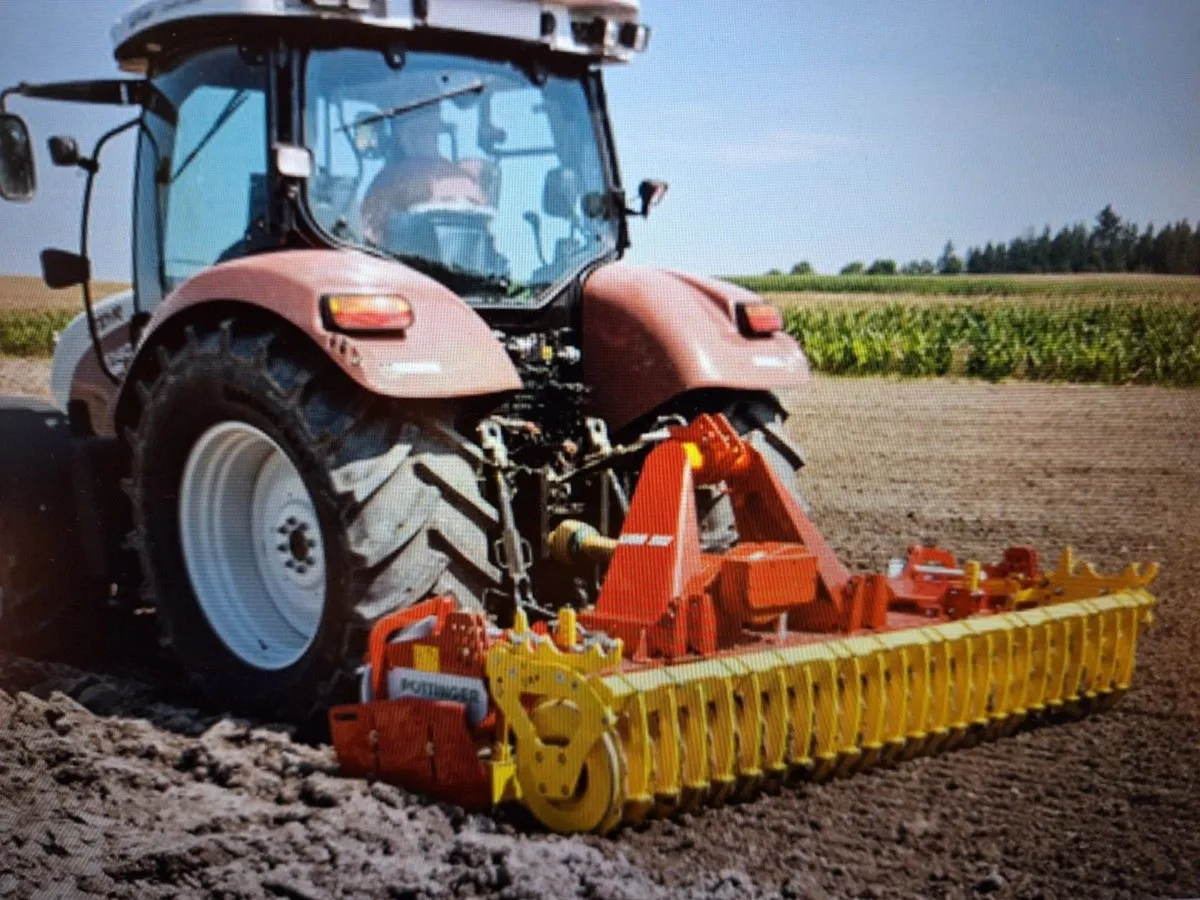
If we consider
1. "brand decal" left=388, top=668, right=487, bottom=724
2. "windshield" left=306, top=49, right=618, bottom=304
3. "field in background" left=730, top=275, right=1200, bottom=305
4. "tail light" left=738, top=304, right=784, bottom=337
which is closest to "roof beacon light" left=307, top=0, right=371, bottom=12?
"windshield" left=306, top=49, right=618, bottom=304

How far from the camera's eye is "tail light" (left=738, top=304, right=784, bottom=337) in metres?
4.25

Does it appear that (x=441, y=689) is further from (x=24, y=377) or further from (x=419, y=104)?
(x=24, y=377)

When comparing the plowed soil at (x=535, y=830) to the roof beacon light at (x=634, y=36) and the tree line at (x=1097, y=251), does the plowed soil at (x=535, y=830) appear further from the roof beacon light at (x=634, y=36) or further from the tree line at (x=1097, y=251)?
the roof beacon light at (x=634, y=36)

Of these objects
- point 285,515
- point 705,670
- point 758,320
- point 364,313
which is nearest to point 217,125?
point 364,313

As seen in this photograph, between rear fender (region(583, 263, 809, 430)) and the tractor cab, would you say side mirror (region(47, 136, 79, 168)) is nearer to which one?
the tractor cab

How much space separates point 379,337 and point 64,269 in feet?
4.56

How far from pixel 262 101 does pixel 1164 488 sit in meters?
3.47

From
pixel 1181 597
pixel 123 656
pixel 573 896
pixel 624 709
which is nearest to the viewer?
pixel 573 896

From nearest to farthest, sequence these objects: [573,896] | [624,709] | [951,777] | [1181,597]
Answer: [573,896], [624,709], [951,777], [1181,597]

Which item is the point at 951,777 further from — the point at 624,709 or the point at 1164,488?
the point at 1164,488

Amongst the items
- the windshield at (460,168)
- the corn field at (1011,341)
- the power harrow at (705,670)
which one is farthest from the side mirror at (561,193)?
the corn field at (1011,341)

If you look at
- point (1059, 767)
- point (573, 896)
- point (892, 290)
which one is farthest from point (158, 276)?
point (892, 290)

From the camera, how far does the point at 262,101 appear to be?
12.8 feet

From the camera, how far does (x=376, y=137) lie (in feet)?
12.9
